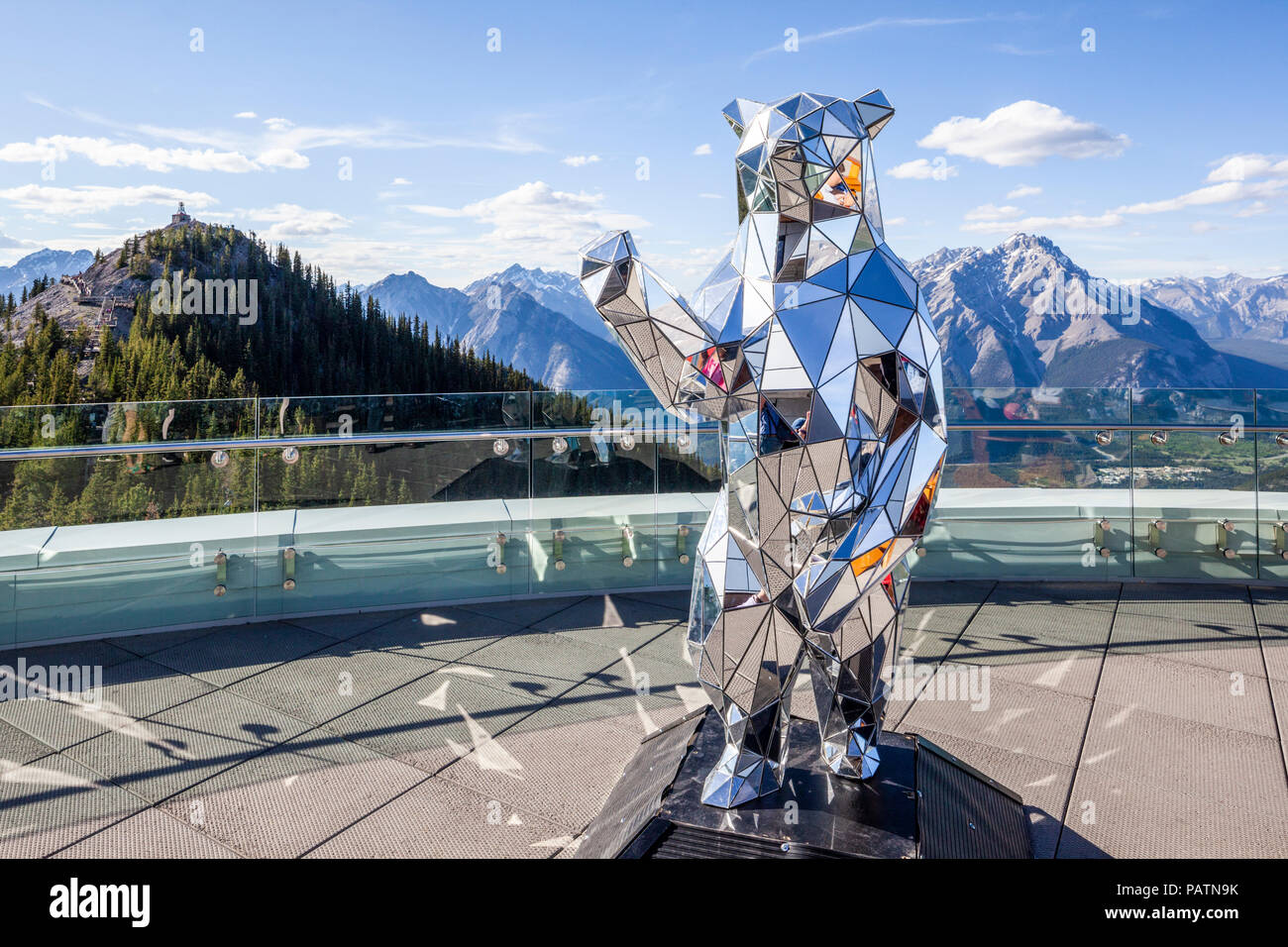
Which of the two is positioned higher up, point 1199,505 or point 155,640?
point 1199,505

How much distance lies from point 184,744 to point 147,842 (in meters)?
1.00

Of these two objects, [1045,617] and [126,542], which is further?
[1045,617]

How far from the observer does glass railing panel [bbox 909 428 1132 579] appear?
785cm

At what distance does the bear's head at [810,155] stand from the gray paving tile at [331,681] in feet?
12.6

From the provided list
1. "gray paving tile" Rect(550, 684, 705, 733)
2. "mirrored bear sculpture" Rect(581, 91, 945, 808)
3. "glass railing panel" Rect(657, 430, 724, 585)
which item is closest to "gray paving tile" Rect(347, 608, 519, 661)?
"gray paving tile" Rect(550, 684, 705, 733)

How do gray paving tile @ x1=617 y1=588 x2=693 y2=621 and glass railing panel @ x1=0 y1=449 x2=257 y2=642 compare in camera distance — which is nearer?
glass railing panel @ x1=0 y1=449 x2=257 y2=642

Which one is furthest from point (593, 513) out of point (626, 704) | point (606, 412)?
point (626, 704)

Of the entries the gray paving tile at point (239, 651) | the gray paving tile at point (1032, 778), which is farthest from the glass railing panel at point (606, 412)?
the gray paving tile at point (1032, 778)

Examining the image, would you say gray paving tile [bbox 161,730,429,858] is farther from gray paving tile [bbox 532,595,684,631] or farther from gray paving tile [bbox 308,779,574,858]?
gray paving tile [bbox 532,595,684,631]

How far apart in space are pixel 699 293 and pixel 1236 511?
7114 mm

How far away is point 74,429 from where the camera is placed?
6.46 metres

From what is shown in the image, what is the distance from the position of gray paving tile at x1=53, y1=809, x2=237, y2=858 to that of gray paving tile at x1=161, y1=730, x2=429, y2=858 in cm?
5

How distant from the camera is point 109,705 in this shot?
16.6 feet

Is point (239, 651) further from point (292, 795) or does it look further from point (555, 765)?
point (555, 765)
